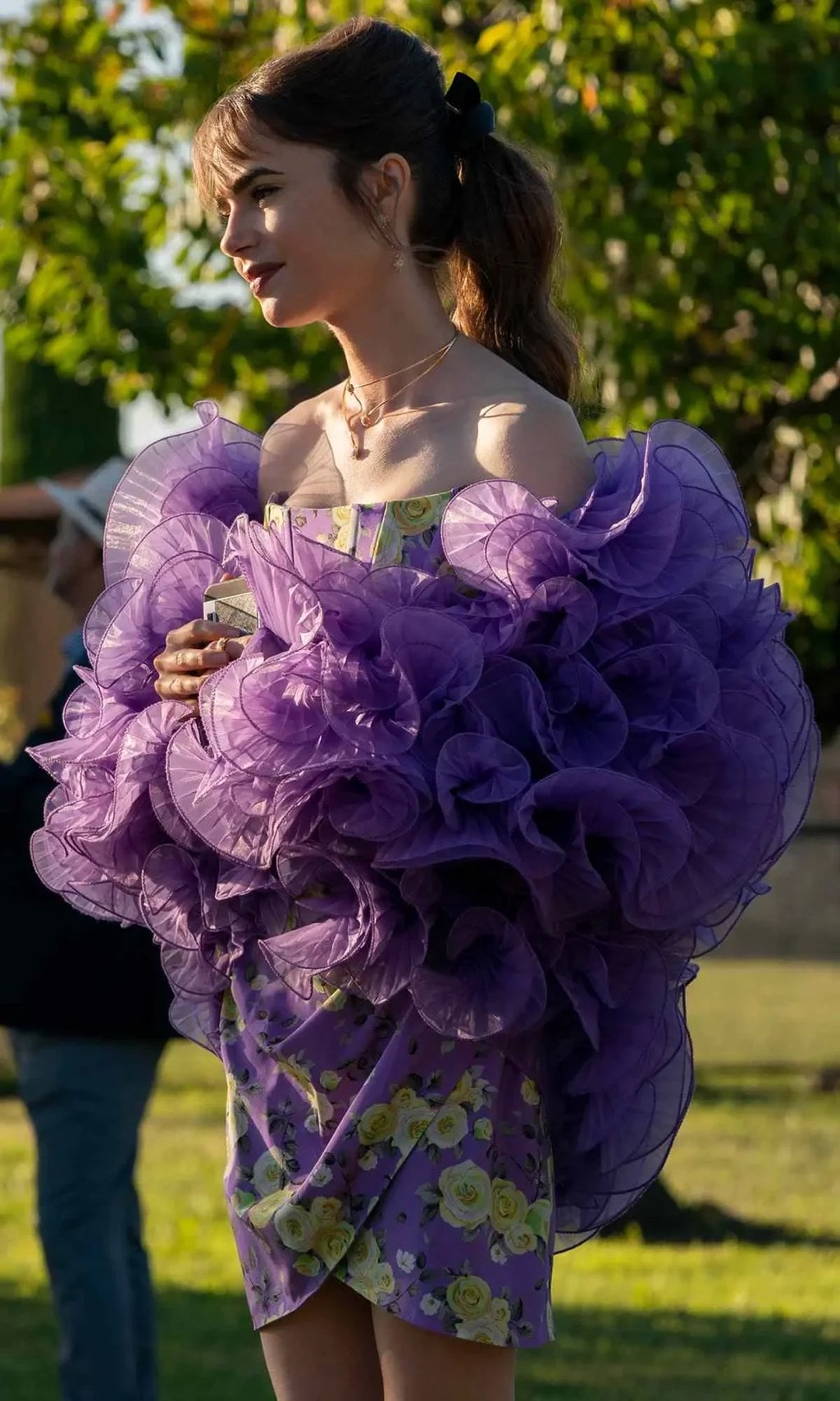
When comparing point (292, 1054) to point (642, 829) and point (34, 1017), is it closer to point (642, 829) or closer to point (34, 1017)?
point (642, 829)

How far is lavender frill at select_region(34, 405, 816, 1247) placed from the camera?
2418 mm

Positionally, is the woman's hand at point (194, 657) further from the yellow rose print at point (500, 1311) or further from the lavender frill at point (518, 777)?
the yellow rose print at point (500, 1311)

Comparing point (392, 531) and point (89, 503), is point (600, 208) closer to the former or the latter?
point (89, 503)

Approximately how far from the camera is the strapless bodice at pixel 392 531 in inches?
100

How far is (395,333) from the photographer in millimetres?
2736

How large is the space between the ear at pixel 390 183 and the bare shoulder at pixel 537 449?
0.29 meters

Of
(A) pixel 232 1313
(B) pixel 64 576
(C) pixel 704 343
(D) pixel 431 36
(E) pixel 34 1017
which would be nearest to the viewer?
(E) pixel 34 1017

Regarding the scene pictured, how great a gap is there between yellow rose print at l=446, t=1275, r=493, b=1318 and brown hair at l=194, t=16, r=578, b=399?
1.16 metres

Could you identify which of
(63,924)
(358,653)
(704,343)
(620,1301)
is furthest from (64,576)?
(704,343)

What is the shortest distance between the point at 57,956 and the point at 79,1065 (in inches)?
8.3

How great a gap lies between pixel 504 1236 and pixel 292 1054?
0.32 metres

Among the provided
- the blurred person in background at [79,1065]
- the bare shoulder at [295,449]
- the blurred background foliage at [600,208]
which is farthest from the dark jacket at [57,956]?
Answer: the blurred background foliage at [600,208]

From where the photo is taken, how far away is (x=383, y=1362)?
2457 millimetres

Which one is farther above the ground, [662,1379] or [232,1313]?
[662,1379]
